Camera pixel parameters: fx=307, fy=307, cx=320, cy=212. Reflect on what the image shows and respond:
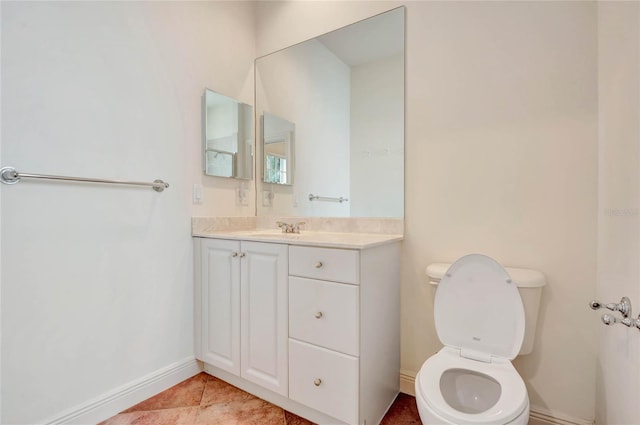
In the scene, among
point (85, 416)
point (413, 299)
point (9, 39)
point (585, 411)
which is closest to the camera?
point (9, 39)

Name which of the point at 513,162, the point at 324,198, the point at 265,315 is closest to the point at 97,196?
the point at 265,315

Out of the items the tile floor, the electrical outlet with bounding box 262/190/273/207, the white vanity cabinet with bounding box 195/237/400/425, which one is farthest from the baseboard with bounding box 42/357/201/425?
the electrical outlet with bounding box 262/190/273/207

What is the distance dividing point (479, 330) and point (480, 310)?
3.3 inches

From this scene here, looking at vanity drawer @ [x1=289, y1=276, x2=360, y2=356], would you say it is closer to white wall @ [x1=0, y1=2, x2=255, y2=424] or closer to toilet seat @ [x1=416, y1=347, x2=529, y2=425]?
A: toilet seat @ [x1=416, y1=347, x2=529, y2=425]

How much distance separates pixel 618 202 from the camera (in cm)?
105

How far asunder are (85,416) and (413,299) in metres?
1.69

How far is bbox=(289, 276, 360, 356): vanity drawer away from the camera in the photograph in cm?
131

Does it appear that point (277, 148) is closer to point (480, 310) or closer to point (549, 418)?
point (480, 310)

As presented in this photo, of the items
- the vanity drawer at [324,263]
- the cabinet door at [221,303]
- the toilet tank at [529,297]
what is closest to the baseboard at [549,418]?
the toilet tank at [529,297]

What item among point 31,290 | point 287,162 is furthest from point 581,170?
point 31,290

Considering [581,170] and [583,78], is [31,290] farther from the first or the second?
[583,78]

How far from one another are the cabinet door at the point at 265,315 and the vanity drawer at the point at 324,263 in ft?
0.22

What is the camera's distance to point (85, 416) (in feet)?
4.67

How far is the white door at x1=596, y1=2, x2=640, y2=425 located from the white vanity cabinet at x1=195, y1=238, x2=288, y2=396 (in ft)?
4.09
